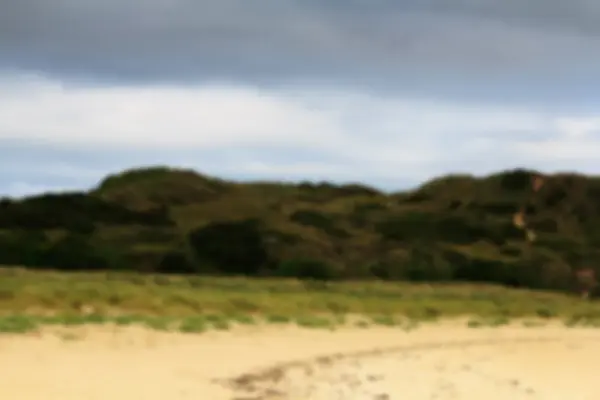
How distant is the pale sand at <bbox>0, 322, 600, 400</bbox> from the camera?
37.5 feet

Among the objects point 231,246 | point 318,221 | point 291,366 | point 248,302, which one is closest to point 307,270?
point 318,221

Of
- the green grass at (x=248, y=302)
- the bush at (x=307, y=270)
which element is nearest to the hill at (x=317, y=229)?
the bush at (x=307, y=270)

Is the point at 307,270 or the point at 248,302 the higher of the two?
the point at 307,270

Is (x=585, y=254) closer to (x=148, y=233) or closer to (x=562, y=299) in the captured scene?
(x=562, y=299)

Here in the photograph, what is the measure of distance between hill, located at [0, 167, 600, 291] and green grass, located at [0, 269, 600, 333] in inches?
33.9

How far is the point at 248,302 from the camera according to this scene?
72.5 ft

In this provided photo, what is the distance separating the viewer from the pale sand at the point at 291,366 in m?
11.4

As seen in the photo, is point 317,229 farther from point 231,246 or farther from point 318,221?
point 231,246

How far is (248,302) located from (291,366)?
807cm

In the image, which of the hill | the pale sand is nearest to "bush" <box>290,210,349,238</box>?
the hill

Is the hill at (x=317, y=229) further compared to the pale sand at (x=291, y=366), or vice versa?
the hill at (x=317, y=229)

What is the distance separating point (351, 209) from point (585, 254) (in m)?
6.73

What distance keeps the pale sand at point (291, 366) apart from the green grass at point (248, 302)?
194cm

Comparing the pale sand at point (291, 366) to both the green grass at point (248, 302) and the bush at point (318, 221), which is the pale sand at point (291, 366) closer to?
the green grass at point (248, 302)
